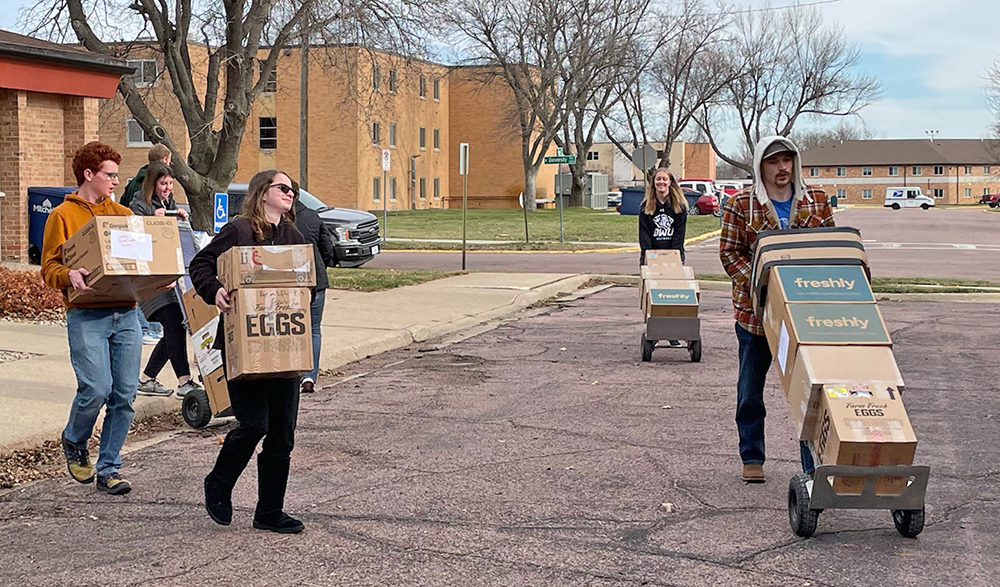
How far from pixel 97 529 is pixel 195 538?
55 cm

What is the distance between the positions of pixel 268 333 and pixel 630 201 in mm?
51196

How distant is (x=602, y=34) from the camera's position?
55.7m

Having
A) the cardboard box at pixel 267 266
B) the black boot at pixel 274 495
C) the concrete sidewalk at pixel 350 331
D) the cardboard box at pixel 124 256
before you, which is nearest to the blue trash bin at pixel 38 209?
the concrete sidewalk at pixel 350 331

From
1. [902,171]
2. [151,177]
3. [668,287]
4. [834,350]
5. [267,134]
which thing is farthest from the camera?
[902,171]

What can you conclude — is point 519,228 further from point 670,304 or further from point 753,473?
point 753,473

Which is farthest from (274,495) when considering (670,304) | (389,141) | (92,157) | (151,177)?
(389,141)

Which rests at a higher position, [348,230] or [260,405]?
[348,230]

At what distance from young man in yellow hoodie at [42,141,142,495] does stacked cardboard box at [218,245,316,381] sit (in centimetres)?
121

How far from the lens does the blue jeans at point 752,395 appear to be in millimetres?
6334

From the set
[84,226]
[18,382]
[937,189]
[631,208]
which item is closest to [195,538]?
[84,226]

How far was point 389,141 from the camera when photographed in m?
62.8

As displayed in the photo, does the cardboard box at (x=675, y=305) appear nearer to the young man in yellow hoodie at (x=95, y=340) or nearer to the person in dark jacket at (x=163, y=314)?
the person in dark jacket at (x=163, y=314)

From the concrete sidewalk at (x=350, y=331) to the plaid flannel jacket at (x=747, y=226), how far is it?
450cm

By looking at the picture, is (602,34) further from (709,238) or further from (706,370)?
(706,370)
